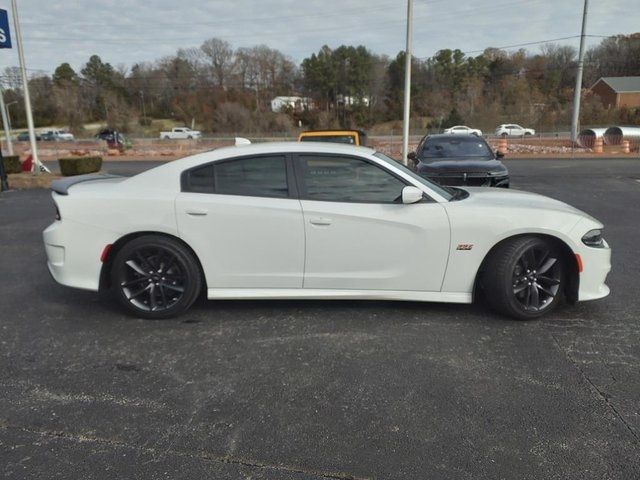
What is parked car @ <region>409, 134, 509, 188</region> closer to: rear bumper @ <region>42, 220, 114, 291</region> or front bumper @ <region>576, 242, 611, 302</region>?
front bumper @ <region>576, 242, 611, 302</region>

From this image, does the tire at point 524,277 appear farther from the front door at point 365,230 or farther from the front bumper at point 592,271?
the front door at point 365,230

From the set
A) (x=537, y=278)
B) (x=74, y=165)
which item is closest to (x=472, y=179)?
(x=537, y=278)

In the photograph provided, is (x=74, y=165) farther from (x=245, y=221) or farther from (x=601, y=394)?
(x=601, y=394)

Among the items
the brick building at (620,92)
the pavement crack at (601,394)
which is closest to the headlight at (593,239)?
the pavement crack at (601,394)

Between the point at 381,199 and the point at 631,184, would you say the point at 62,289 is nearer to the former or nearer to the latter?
the point at 381,199

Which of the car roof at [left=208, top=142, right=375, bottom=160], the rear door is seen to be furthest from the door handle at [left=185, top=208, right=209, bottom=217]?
the car roof at [left=208, top=142, right=375, bottom=160]

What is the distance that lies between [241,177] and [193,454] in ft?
7.31

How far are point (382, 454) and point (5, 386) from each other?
243 centimetres

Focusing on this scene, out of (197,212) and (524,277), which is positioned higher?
(197,212)

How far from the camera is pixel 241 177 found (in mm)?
3854

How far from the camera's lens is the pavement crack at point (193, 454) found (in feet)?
7.12

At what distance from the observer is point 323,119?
232 feet

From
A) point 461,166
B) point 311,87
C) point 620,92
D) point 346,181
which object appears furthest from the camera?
point 311,87

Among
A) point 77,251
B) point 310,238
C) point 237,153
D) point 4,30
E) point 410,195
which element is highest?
point 4,30
